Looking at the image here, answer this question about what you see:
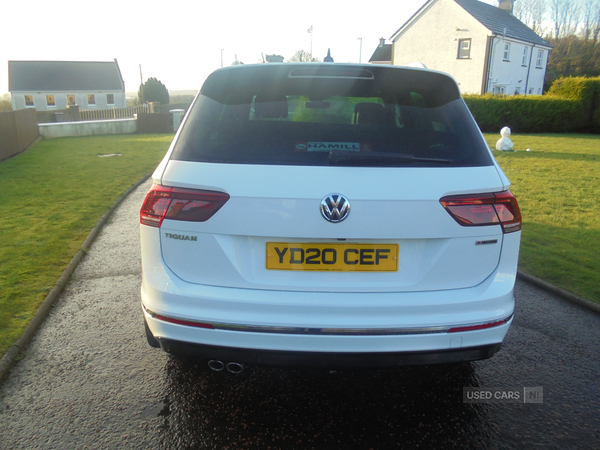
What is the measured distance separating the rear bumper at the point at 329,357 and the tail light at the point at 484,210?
60cm

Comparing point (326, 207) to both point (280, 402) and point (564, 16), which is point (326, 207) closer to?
point (280, 402)

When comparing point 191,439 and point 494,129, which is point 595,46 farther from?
point 191,439

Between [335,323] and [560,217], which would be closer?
[335,323]

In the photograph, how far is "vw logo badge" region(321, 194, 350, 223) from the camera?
2.18 meters

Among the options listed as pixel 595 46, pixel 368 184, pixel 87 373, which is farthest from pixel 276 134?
pixel 595 46

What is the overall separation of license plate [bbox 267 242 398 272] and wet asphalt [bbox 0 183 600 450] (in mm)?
918

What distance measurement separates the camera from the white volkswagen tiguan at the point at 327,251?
7.27 feet

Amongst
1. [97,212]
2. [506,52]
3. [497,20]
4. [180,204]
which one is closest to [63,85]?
[497,20]

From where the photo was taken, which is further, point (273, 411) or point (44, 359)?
point (44, 359)

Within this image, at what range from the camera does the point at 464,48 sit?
38562 mm

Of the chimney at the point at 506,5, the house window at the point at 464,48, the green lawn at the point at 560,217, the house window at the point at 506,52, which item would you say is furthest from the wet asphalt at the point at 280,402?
the chimney at the point at 506,5

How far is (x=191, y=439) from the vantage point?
2.49 meters

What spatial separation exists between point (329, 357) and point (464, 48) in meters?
41.0

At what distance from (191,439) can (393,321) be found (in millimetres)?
1189
